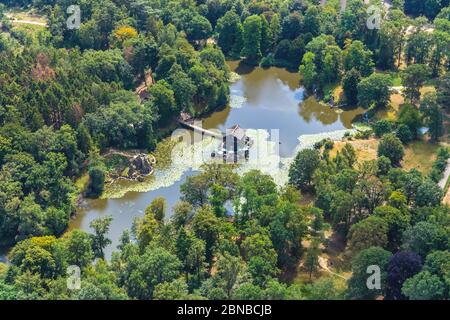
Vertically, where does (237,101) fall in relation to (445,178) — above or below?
above

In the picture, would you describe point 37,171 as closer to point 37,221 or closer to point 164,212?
point 37,221

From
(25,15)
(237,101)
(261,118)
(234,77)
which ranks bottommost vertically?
(261,118)

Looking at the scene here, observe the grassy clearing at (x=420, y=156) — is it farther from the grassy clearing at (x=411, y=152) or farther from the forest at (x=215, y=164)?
the forest at (x=215, y=164)

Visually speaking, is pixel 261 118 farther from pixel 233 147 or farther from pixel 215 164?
pixel 215 164

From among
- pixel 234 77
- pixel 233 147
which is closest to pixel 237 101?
pixel 234 77

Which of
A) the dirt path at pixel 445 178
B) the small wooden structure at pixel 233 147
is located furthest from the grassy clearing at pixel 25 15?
the dirt path at pixel 445 178

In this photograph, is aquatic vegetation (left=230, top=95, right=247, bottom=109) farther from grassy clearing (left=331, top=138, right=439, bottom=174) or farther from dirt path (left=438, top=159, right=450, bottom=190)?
dirt path (left=438, top=159, right=450, bottom=190)

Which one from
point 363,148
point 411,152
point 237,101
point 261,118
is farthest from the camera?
point 237,101
